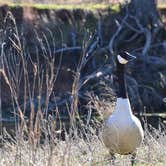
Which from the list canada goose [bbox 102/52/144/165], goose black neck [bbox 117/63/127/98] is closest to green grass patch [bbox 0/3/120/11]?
goose black neck [bbox 117/63/127/98]

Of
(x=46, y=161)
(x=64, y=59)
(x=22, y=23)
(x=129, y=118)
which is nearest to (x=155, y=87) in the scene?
(x=64, y=59)

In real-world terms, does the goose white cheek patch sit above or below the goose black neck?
above

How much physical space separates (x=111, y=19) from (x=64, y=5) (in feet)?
6.70

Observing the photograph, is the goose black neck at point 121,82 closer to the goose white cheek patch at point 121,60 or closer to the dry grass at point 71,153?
the goose white cheek patch at point 121,60

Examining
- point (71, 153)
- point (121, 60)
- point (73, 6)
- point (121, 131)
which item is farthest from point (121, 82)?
point (73, 6)

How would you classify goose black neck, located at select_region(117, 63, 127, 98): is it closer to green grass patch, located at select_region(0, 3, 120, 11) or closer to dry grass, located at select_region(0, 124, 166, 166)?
dry grass, located at select_region(0, 124, 166, 166)

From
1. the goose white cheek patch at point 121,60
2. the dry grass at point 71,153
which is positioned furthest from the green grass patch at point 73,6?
the dry grass at point 71,153

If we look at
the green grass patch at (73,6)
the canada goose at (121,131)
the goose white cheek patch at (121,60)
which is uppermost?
the goose white cheek patch at (121,60)

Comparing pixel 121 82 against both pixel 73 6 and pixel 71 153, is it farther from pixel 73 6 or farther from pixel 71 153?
pixel 73 6

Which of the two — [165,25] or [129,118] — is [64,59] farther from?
[129,118]

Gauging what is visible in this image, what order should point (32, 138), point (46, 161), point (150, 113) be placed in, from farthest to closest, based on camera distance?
point (150, 113) < point (46, 161) < point (32, 138)

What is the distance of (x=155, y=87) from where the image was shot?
16.5 meters

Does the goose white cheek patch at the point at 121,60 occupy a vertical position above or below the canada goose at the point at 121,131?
above

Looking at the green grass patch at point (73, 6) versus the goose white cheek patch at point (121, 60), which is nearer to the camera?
the goose white cheek patch at point (121, 60)
